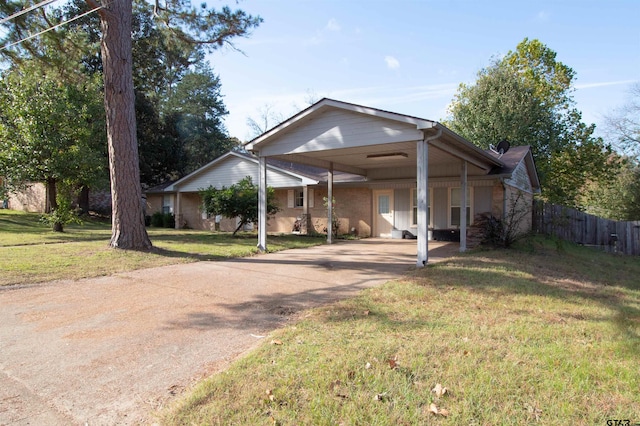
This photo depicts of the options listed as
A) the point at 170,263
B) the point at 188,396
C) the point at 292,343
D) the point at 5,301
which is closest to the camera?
the point at 188,396

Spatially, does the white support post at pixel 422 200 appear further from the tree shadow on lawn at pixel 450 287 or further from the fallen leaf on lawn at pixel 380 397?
the fallen leaf on lawn at pixel 380 397

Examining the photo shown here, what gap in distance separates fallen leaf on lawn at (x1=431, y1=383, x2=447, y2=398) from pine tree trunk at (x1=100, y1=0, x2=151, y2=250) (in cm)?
949

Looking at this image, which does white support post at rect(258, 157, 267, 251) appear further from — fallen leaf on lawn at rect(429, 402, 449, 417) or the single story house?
fallen leaf on lawn at rect(429, 402, 449, 417)

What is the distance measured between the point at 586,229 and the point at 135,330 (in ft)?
63.6

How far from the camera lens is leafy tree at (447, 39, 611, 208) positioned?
73.9 ft

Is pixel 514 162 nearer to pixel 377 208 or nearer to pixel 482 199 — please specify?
pixel 482 199

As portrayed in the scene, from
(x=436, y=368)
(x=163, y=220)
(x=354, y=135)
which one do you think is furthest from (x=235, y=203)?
(x=436, y=368)

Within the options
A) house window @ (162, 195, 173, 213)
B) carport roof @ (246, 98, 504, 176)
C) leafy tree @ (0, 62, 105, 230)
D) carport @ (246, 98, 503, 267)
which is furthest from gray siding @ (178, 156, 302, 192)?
carport roof @ (246, 98, 504, 176)

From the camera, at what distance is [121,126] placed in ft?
33.6

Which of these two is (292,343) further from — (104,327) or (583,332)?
(583,332)

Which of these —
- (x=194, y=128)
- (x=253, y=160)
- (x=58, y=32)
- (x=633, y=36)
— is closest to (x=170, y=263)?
(x=58, y=32)

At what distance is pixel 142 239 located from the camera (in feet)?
34.5

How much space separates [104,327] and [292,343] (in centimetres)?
238

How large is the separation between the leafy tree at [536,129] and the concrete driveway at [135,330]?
18.5 metres
